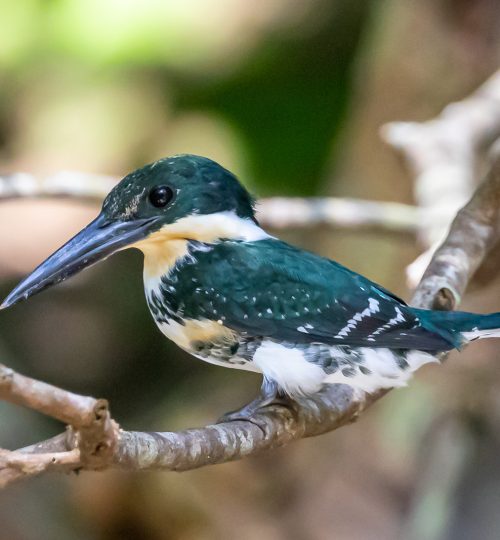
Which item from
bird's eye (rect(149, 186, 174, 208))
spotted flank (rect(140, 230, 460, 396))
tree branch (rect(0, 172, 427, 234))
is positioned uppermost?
bird's eye (rect(149, 186, 174, 208))

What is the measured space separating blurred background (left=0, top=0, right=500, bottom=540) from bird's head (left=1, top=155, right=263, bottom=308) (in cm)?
146

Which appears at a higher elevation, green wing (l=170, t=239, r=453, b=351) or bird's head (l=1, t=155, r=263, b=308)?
bird's head (l=1, t=155, r=263, b=308)

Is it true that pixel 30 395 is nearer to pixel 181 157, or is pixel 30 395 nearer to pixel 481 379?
pixel 181 157

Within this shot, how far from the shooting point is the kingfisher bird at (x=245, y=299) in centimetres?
187

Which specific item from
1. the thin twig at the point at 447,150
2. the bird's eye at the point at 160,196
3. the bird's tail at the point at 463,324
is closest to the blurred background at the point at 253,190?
the thin twig at the point at 447,150

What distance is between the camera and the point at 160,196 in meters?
1.90

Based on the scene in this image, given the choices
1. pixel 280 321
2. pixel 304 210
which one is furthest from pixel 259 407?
pixel 304 210

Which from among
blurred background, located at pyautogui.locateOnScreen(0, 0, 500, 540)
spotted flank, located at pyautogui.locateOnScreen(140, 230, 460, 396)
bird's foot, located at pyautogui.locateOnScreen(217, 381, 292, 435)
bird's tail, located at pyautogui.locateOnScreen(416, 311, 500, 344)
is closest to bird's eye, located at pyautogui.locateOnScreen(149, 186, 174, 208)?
spotted flank, located at pyautogui.locateOnScreen(140, 230, 460, 396)

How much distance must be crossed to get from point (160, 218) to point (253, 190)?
7.05 feet

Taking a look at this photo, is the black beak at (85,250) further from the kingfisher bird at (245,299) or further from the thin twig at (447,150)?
the thin twig at (447,150)

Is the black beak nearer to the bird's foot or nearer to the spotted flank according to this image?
the spotted flank

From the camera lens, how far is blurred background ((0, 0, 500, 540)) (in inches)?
144

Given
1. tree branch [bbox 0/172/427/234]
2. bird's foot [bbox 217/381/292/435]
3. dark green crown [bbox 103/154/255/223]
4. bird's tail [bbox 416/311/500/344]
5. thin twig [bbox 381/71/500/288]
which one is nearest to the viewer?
bird's foot [bbox 217/381/292/435]

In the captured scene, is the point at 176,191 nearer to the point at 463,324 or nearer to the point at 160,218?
the point at 160,218
